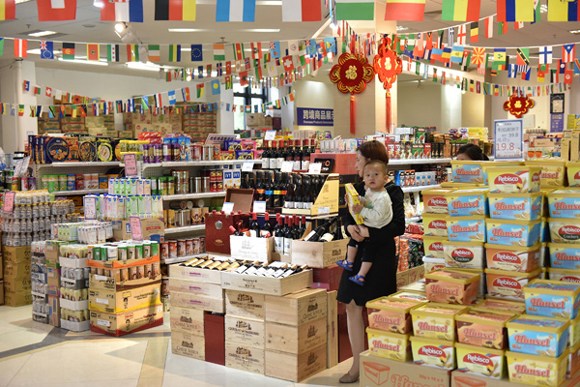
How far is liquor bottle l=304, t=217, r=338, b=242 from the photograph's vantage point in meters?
5.34

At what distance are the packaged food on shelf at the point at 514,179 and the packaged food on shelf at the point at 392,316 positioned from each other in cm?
78

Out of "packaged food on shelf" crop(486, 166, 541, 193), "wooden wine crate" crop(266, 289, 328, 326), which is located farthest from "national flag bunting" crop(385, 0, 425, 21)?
"wooden wine crate" crop(266, 289, 328, 326)

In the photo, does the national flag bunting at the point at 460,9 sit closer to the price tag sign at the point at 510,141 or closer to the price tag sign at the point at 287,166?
the price tag sign at the point at 510,141

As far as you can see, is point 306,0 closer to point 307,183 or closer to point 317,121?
point 307,183

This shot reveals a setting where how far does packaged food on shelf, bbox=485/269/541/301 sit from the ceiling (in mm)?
6426

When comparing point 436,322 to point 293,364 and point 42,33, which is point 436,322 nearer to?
point 293,364

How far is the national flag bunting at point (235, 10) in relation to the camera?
4.95 m

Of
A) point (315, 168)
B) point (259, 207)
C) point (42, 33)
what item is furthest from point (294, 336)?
point (42, 33)

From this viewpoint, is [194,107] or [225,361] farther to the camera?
[194,107]

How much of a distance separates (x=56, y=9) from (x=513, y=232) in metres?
3.75

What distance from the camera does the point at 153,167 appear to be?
7.93 meters

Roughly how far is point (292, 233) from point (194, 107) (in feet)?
45.1

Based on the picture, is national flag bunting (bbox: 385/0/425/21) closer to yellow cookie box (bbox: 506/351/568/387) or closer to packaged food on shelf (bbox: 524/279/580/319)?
packaged food on shelf (bbox: 524/279/580/319)

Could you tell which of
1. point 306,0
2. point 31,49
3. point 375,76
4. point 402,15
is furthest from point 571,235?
point 31,49
